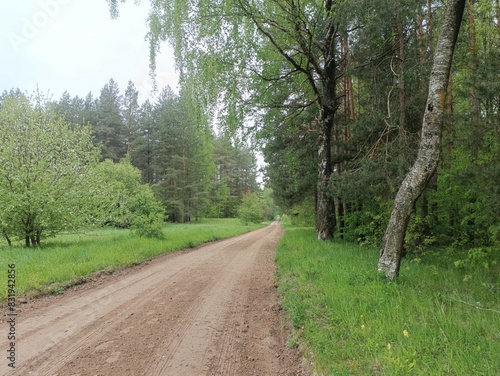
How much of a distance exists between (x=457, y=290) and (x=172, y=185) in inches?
1532

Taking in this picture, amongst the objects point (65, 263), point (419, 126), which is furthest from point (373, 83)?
point (65, 263)

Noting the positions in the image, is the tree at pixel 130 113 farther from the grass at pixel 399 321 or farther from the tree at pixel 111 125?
the grass at pixel 399 321

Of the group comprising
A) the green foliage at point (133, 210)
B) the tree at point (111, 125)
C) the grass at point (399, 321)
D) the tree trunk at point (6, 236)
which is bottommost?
the grass at point (399, 321)

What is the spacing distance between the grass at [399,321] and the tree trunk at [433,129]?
803 mm

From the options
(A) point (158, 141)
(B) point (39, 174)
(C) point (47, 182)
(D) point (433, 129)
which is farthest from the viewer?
(A) point (158, 141)

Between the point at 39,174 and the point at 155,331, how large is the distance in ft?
34.0

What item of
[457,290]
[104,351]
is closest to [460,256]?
[457,290]

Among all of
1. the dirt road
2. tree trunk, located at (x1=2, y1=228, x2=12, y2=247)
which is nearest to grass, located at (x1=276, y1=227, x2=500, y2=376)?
the dirt road

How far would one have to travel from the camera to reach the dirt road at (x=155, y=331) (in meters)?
3.14

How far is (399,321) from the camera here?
338 cm

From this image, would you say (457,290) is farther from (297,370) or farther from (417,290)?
(297,370)

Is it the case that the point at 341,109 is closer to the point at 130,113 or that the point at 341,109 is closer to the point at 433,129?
the point at 433,129

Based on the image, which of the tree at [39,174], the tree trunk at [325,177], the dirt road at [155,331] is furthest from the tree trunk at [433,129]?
the tree at [39,174]

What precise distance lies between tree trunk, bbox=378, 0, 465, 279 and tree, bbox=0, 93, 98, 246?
11.9 meters
